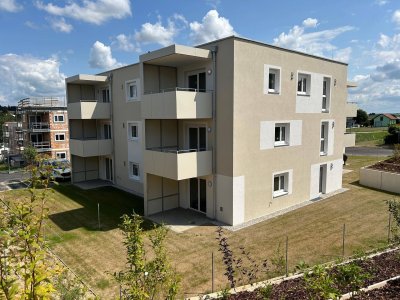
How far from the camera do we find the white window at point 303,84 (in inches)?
741

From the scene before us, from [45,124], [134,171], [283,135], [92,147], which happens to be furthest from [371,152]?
[45,124]

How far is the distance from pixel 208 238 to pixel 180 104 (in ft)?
21.1

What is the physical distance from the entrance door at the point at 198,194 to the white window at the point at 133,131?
648cm

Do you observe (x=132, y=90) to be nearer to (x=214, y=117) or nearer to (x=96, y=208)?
(x=96, y=208)

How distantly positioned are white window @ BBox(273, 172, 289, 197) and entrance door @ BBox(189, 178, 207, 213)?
4.11 metres

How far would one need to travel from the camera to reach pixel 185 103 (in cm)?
1516

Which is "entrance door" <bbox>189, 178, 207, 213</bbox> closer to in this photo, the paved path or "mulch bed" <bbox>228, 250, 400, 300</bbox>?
"mulch bed" <bbox>228, 250, 400, 300</bbox>

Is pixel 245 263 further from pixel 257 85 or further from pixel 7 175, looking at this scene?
pixel 7 175

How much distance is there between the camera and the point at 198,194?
1792 cm

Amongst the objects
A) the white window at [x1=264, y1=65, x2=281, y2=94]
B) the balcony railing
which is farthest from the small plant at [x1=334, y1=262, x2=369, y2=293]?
the balcony railing

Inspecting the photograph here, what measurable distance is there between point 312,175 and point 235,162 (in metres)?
7.35

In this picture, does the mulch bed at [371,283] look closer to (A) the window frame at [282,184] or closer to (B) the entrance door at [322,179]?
(A) the window frame at [282,184]

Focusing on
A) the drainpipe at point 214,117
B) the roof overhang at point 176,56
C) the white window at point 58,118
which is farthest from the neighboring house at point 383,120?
the roof overhang at point 176,56

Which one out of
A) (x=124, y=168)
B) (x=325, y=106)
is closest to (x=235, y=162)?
(x=325, y=106)
